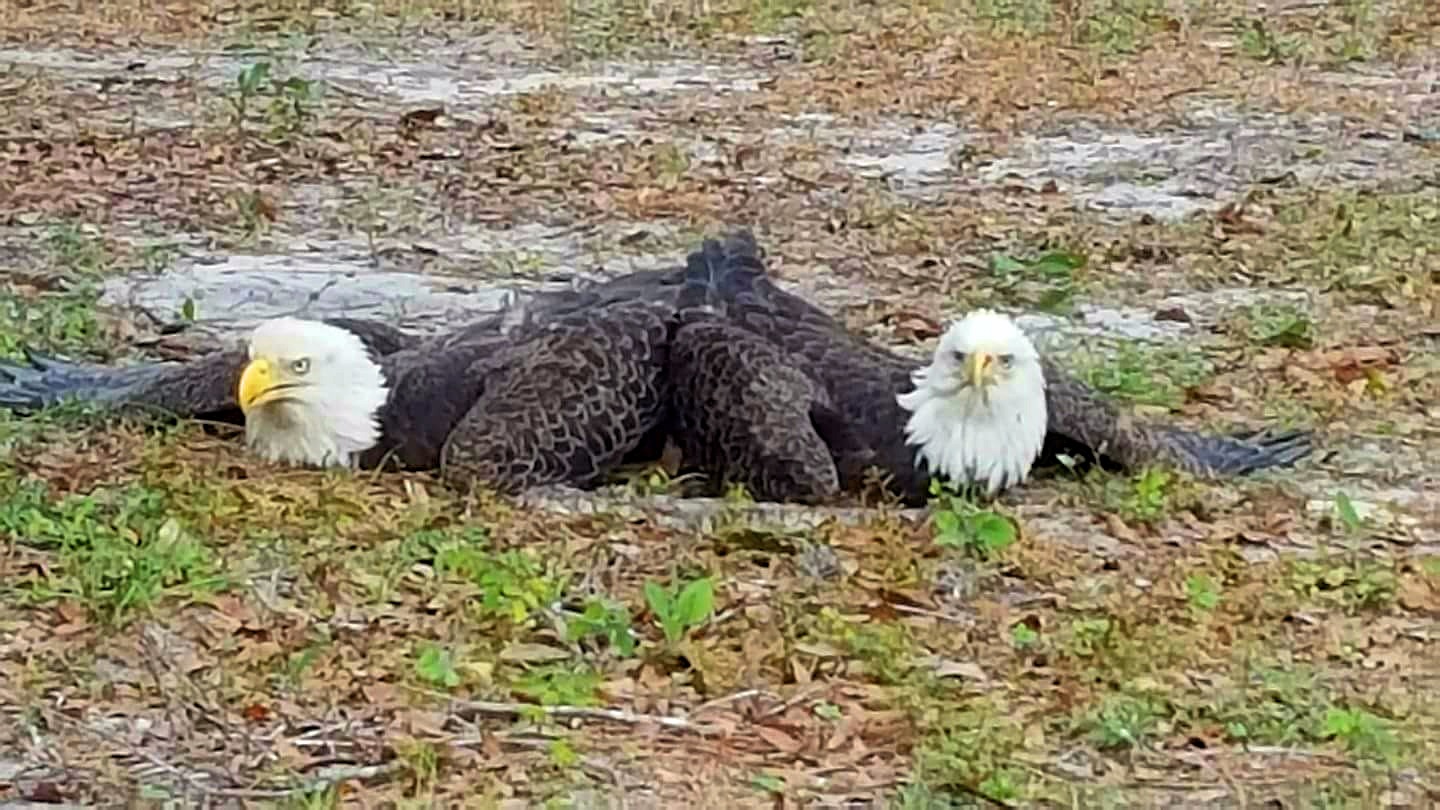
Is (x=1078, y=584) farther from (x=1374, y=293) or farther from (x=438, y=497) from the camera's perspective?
(x=1374, y=293)

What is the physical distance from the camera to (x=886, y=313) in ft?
30.4

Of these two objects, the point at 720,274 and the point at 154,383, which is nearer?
the point at 154,383

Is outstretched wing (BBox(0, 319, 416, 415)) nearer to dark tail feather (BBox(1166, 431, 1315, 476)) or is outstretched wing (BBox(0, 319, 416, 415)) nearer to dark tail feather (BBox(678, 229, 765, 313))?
dark tail feather (BBox(678, 229, 765, 313))

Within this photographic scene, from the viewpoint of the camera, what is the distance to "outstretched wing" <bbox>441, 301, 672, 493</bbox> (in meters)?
6.73

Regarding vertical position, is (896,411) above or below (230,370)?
above

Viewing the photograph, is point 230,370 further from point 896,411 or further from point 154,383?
point 896,411

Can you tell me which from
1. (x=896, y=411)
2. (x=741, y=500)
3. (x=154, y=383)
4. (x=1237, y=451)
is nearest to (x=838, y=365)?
(x=896, y=411)

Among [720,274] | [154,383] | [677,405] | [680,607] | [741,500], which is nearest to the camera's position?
[680,607]

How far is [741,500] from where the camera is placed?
6.74 metres

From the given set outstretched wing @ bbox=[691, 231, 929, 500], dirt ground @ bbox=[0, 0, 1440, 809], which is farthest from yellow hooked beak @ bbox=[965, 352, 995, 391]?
dirt ground @ bbox=[0, 0, 1440, 809]

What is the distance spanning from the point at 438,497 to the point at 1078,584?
1456mm

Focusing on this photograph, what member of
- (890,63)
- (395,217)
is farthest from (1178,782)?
(890,63)

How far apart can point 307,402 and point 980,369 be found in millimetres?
1533

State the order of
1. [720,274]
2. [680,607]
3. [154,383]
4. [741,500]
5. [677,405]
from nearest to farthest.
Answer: [680,607], [741,500], [677,405], [154,383], [720,274]
